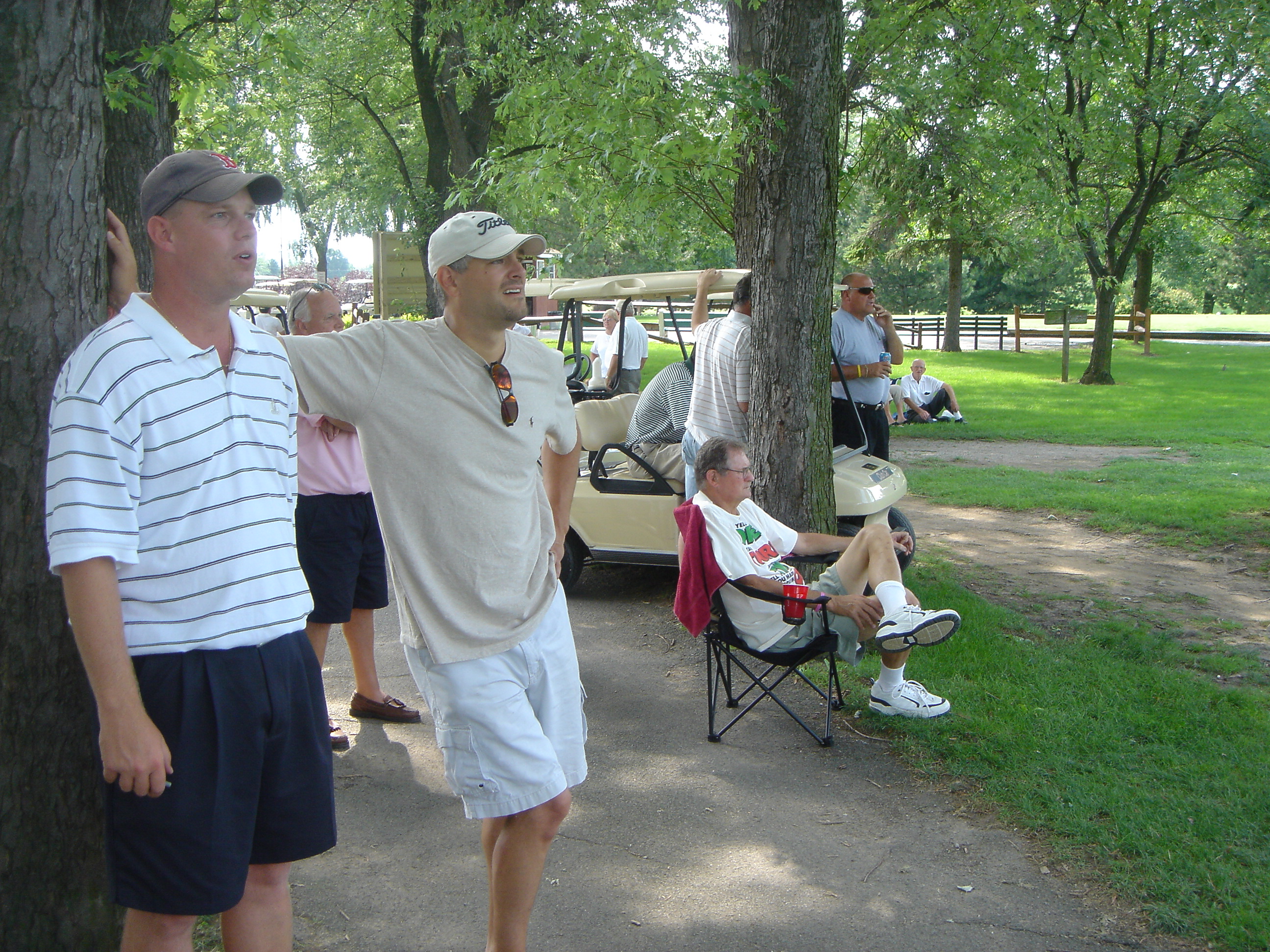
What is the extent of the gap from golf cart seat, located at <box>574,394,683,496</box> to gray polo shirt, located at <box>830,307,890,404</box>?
1.50 metres

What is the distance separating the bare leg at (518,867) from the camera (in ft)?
9.12

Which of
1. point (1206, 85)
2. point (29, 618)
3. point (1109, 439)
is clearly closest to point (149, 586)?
point (29, 618)

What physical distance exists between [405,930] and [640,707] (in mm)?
2180

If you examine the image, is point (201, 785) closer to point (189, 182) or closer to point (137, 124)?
point (189, 182)

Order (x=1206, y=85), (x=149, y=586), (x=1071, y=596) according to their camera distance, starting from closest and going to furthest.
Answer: (x=149, y=586) < (x=1071, y=596) < (x=1206, y=85)

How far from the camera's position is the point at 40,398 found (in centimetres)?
249

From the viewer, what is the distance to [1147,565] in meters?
7.94

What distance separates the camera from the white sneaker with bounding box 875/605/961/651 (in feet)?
14.9

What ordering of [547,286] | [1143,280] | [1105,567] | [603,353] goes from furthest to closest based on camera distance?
1. [1143,280]
2. [603,353]
3. [547,286]
4. [1105,567]

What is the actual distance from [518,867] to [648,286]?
17.6 feet

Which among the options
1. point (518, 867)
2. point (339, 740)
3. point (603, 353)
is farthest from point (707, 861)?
point (603, 353)

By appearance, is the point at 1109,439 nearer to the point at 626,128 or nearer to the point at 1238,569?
the point at 1238,569

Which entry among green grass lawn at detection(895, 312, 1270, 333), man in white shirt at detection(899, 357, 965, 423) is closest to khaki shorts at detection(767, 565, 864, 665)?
man in white shirt at detection(899, 357, 965, 423)

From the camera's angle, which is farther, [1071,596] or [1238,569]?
[1238,569]
